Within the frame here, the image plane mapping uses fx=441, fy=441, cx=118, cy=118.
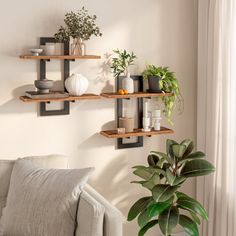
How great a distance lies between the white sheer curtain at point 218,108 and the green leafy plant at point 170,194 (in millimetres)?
311

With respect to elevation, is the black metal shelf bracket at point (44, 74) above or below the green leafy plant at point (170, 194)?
above

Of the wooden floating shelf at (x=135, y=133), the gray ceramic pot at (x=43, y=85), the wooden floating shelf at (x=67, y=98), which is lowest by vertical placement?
the wooden floating shelf at (x=135, y=133)

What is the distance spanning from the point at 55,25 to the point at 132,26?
2.12 ft

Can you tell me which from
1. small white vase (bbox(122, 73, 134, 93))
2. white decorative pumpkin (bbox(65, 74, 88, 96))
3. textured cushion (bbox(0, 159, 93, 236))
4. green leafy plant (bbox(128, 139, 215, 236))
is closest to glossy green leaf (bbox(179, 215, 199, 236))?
green leafy plant (bbox(128, 139, 215, 236))

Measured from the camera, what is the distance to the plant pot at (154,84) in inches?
137

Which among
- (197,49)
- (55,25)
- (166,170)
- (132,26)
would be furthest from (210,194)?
(55,25)

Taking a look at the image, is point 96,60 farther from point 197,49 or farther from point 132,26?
point 197,49

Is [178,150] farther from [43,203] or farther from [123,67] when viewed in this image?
[43,203]

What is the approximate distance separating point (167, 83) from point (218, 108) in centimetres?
45

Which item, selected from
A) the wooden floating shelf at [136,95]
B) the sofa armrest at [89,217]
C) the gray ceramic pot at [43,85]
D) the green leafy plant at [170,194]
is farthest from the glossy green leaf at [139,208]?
the gray ceramic pot at [43,85]

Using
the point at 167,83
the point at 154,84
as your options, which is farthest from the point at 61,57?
the point at 167,83

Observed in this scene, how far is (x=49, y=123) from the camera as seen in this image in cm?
335

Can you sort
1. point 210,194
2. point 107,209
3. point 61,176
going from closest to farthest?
point 107,209
point 61,176
point 210,194

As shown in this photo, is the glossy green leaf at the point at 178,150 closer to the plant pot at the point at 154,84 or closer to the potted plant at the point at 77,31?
the plant pot at the point at 154,84
